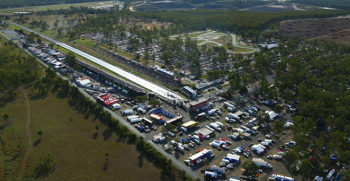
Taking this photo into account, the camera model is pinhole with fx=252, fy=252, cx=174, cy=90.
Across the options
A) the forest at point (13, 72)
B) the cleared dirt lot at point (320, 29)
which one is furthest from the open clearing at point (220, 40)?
the forest at point (13, 72)

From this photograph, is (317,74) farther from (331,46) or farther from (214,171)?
(214,171)

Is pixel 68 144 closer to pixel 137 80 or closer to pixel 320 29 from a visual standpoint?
pixel 137 80

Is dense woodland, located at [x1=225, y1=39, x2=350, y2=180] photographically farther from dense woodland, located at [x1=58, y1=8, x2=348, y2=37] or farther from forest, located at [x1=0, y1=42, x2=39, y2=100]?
forest, located at [x1=0, y1=42, x2=39, y2=100]

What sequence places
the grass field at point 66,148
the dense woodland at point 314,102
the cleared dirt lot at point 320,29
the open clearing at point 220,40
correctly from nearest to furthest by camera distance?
1. the grass field at point 66,148
2. the dense woodland at point 314,102
3. the open clearing at point 220,40
4. the cleared dirt lot at point 320,29

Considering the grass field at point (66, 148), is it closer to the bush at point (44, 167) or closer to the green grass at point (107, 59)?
the bush at point (44, 167)

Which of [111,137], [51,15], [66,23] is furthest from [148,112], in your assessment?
[51,15]

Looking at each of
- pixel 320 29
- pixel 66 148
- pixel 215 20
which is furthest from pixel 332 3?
pixel 66 148

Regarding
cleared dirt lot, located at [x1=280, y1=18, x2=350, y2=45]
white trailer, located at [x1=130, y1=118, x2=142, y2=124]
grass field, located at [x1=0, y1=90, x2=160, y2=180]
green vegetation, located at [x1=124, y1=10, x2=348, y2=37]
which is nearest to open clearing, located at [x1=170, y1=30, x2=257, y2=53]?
A: green vegetation, located at [x1=124, y1=10, x2=348, y2=37]
